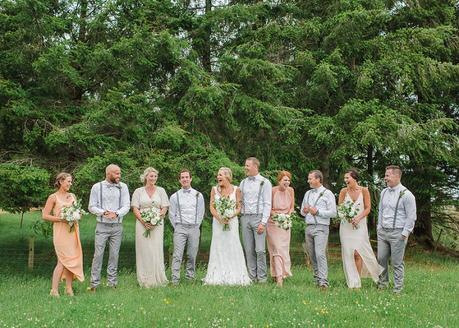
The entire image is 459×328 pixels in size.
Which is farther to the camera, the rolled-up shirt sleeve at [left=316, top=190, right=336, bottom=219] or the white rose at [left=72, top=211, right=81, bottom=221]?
the rolled-up shirt sleeve at [left=316, top=190, right=336, bottom=219]

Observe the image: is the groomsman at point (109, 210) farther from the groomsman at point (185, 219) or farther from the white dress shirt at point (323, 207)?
the white dress shirt at point (323, 207)

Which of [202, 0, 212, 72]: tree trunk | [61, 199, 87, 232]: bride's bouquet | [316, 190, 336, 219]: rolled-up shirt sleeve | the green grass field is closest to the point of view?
the green grass field

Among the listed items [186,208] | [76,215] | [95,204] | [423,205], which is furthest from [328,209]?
[423,205]

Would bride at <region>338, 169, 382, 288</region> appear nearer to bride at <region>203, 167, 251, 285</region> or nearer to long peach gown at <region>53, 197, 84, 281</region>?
bride at <region>203, 167, 251, 285</region>

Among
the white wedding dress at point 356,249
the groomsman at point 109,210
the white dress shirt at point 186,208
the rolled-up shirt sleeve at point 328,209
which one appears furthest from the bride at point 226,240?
the white wedding dress at point 356,249

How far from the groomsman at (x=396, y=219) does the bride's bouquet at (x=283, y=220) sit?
1.53 meters

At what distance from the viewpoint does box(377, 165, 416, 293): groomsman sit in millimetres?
8109

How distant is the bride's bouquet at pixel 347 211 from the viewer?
861 centimetres

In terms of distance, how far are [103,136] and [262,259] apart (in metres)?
5.03

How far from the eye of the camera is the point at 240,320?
6320mm

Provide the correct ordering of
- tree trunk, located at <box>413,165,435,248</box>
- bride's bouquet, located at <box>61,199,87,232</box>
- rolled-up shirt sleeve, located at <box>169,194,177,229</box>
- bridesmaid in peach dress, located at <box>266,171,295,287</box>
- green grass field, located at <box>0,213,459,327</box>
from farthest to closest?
tree trunk, located at <box>413,165,435,248</box>
bridesmaid in peach dress, located at <box>266,171,295,287</box>
rolled-up shirt sleeve, located at <box>169,194,177,229</box>
bride's bouquet, located at <box>61,199,87,232</box>
green grass field, located at <box>0,213,459,327</box>

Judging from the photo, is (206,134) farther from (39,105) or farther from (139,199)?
(139,199)

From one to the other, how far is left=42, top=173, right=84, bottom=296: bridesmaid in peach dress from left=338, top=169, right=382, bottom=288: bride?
4272 millimetres

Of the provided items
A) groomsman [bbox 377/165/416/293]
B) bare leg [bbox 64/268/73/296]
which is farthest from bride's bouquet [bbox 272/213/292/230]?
bare leg [bbox 64/268/73/296]
